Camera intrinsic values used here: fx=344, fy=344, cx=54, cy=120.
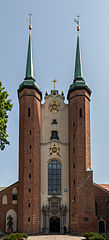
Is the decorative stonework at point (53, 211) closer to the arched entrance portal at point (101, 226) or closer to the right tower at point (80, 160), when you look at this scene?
the right tower at point (80, 160)

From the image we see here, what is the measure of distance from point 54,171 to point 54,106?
30.3ft

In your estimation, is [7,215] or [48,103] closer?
[7,215]

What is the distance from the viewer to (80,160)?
44.0 m

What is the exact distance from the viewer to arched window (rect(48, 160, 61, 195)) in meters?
45.0

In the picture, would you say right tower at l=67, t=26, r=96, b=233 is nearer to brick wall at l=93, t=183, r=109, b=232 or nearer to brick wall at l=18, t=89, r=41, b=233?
brick wall at l=93, t=183, r=109, b=232

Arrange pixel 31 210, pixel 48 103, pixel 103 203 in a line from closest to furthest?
pixel 31 210 → pixel 103 203 → pixel 48 103

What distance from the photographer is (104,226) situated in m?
44.2

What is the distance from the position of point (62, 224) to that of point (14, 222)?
6086mm

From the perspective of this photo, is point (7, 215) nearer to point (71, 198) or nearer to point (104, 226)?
point (71, 198)

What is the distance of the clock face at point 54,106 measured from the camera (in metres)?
48.5

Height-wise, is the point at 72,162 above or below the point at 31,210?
above

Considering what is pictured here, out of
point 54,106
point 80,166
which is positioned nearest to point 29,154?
point 80,166

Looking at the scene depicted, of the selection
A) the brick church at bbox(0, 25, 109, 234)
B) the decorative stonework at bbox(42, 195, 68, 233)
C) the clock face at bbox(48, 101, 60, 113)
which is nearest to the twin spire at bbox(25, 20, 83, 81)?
the brick church at bbox(0, 25, 109, 234)

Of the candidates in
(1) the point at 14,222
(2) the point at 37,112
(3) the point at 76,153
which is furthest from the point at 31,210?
(2) the point at 37,112
